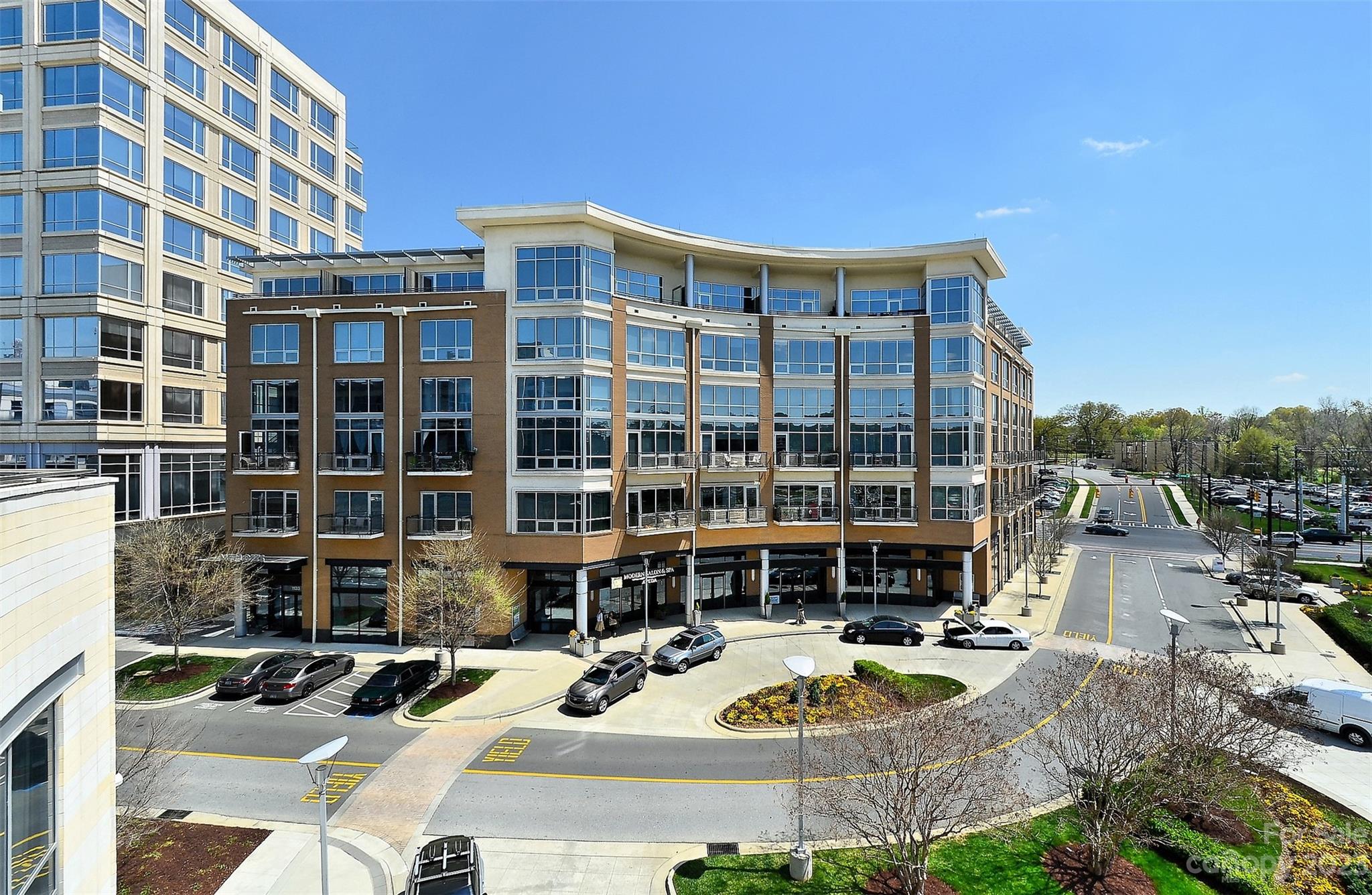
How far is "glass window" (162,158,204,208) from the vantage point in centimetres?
3869

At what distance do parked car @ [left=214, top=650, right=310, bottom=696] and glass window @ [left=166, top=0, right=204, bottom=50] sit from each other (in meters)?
39.4

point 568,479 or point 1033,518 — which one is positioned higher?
point 568,479

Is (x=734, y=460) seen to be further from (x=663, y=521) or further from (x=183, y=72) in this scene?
(x=183, y=72)

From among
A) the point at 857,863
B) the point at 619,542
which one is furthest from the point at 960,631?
the point at 857,863

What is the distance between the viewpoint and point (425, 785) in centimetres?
1777

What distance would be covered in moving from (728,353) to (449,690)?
22.4 metres

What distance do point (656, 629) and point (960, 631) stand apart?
15.2m

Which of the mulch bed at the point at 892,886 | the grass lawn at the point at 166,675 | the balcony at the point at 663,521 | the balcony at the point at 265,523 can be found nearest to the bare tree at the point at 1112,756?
the mulch bed at the point at 892,886

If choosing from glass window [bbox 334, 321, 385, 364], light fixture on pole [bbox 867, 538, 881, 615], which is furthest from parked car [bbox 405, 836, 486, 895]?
light fixture on pole [bbox 867, 538, 881, 615]

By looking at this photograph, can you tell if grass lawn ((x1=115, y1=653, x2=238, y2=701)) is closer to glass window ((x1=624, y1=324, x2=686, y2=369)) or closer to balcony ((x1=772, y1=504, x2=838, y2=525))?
glass window ((x1=624, y1=324, x2=686, y2=369))

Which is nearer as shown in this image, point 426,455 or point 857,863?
point 857,863

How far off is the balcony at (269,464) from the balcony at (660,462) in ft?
54.5

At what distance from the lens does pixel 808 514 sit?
37.6 metres

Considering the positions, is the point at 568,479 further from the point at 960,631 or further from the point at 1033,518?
the point at 1033,518
